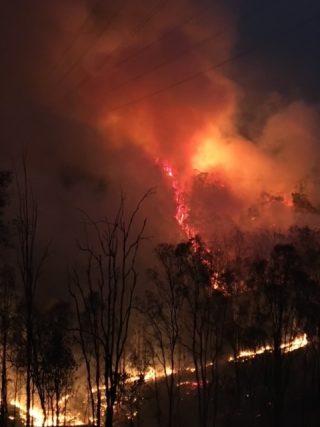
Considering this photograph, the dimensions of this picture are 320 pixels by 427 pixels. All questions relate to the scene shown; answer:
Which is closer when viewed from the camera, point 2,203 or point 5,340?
point 2,203

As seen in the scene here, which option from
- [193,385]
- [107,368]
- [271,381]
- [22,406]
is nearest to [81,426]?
[22,406]

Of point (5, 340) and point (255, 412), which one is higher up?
point (5, 340)

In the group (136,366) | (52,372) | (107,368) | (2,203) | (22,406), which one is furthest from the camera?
(22,406)

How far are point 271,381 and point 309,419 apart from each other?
12.4ft

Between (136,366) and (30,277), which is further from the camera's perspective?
(136,366)

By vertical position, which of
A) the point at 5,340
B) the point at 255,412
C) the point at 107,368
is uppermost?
the point at 5,340

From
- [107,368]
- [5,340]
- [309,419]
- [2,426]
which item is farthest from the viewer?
[309,419]

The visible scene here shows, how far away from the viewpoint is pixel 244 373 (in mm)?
48906

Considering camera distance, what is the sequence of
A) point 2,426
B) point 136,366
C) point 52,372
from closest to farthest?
point 2,426, point 52,372, point 136,366

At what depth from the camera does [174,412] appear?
174 ft

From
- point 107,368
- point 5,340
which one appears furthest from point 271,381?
point 107,368

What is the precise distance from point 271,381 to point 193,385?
17756mm

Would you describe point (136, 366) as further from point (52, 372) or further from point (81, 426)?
point (52, 372)

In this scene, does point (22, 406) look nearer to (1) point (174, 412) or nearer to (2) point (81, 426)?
(2) point (81, 426)
